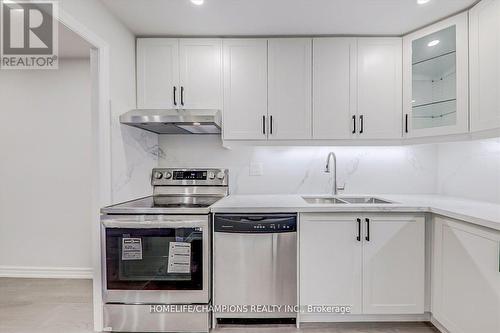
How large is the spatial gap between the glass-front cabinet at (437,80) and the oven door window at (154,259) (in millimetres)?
2044

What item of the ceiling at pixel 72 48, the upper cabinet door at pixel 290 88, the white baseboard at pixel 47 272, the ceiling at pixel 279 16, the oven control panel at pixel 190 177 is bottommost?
the white baseboard at pixel 47 272

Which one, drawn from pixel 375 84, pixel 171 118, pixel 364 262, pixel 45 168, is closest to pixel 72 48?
pixel 45 168

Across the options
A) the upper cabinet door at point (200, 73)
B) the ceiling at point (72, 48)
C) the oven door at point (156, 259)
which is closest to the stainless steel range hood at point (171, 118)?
the upper cabinet door at point (200, 73)

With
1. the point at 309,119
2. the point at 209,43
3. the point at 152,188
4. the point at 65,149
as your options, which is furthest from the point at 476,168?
the point at 65,149

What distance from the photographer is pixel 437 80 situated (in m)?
2.15

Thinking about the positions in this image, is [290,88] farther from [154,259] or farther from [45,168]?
[45,168]

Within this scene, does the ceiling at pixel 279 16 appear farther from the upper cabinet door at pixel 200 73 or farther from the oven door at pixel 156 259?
the oven door at pixel 156 259

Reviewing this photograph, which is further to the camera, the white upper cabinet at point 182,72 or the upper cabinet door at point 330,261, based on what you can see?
the white upper cabinet at point 182,72

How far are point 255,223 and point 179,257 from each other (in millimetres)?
589

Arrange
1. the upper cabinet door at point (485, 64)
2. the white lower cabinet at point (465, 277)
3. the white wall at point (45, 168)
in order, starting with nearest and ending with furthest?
1. the white lower cabinet at point (465, 277)
2. the upper cabinet door at point (485, 64)
3. the white wall at point (45, 168)

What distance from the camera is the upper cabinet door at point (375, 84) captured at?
2.32 meters

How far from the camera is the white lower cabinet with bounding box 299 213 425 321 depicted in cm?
192

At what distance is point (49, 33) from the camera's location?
6.22ft

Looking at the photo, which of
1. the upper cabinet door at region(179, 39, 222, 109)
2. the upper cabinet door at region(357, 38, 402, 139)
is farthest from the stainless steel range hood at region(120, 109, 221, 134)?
the upper cabinet door at region(357, 38, 402, 139)
